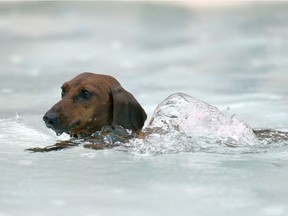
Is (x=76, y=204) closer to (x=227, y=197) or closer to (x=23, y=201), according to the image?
(x=23, y=201)

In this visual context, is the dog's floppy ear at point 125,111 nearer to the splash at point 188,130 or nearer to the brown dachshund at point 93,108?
the brown dachshund at point 93,108

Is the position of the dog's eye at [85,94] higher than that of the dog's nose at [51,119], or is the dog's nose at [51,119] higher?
the dog's eye at [85,94]

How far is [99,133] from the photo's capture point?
7812 millimetres

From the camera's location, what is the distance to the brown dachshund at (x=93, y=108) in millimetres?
7629

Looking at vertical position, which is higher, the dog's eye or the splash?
the dog's eye

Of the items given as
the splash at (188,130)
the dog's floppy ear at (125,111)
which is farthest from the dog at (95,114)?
the splash at (188,130)

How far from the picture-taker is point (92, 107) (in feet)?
25.6

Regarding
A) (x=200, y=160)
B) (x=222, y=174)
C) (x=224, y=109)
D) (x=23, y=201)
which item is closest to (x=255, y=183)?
(x=222, y=174)

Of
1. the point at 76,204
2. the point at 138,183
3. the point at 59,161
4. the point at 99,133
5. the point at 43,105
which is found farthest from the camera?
the point at 43,105

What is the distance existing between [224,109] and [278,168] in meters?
4.79

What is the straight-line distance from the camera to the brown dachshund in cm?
763

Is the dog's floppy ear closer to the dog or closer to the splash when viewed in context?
the dog

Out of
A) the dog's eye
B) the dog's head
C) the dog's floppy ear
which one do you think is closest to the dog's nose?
the dog's head

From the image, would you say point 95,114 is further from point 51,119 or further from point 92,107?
point 51,119
